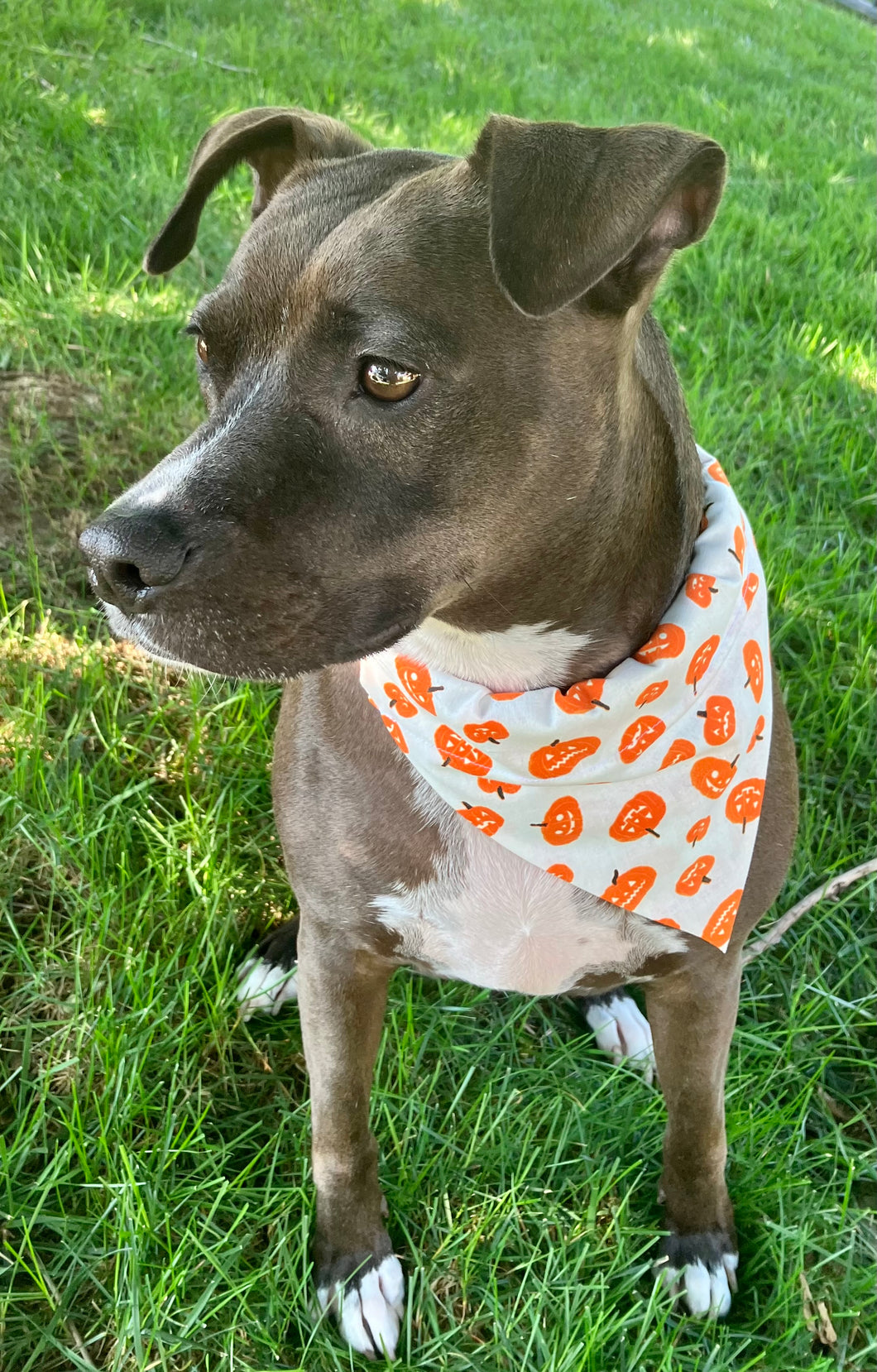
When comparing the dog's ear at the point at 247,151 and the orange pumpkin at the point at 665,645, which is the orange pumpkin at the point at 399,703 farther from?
the dog's ear at the point at 247,151

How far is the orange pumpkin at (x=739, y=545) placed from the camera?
1.88 metres

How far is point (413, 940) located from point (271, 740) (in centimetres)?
90

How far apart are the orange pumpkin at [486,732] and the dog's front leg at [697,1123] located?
492 mm

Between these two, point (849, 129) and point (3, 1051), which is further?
point (849, 129)

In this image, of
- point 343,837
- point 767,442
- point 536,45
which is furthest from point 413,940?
→ point 536,45

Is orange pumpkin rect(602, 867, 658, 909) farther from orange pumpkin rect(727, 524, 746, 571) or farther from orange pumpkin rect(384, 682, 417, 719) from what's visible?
orange pumpkin rect(727, 524, 746, 571)

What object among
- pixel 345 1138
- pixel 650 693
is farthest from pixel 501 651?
pixel 345 1138

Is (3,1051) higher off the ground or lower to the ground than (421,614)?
lower

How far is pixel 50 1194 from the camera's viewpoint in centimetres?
196

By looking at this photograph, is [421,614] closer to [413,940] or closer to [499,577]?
[499,577]

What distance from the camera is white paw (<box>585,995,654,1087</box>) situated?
7.60ft

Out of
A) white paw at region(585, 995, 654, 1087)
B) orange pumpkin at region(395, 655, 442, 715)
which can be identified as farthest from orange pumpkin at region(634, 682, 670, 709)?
white paw at region(585, 995, 654, 1087)

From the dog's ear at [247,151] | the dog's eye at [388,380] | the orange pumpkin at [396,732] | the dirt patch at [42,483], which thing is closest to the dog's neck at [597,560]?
the orange pumpkin at [396,732]

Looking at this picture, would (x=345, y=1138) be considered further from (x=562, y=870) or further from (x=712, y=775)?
(x=712, y=775)
